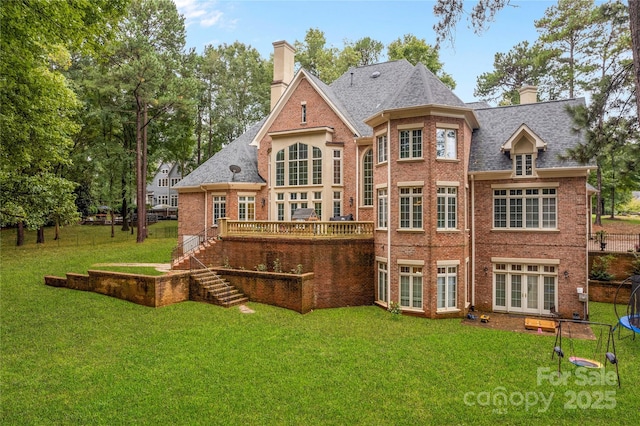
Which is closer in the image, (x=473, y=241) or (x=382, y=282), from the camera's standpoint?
(x=382, y=282)

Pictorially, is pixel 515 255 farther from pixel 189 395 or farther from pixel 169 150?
pixel 169 150

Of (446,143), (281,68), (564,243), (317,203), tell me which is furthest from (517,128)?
(281,68)

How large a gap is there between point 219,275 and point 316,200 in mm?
6959

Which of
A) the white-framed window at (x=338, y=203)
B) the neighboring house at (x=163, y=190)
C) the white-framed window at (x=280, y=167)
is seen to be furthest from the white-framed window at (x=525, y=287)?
the neighboring house at (x=163, y=190)

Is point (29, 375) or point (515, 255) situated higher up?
point (515, 255)

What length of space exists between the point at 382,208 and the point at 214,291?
8.87 metres

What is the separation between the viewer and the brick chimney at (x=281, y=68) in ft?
80.7

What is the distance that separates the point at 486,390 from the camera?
9250 millimetres

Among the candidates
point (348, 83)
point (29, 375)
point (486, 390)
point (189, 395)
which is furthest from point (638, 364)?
point (348, 83)

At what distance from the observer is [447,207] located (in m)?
15.7

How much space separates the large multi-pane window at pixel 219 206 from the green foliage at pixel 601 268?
2152 cm

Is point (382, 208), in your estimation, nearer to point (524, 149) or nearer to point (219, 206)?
point (524, 149)

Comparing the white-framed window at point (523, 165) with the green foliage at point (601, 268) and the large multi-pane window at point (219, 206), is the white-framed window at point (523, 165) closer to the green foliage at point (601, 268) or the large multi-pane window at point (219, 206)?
the green foliage at point (601, 268)

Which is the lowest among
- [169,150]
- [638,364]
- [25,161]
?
[638,364]
